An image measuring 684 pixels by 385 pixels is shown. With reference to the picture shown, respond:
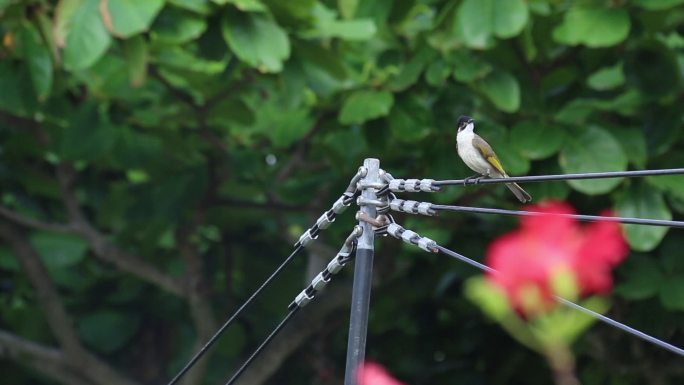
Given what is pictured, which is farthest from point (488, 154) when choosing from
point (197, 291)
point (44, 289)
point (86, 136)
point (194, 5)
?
point (44, 289)

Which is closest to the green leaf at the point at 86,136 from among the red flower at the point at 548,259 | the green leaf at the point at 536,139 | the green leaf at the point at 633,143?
the green leaf at the point at 536,139

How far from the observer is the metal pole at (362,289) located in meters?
4.25

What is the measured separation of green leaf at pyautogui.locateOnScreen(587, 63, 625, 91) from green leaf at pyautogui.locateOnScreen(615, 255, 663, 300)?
3.74 feet

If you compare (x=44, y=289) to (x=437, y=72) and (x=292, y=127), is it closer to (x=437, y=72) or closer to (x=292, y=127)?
(x=292, y=127)

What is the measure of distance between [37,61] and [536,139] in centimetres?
283

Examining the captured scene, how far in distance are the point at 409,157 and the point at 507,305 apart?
23.6 ft

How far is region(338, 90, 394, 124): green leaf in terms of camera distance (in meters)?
7.75

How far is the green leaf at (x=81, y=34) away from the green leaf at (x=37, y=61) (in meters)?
0.49

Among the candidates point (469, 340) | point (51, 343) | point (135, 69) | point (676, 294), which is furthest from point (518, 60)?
point (51, 343)

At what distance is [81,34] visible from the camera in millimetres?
6531

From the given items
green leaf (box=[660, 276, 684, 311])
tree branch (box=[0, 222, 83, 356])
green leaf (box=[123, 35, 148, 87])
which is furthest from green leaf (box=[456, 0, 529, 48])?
tree branch (box=[0, 222, 83, 356])

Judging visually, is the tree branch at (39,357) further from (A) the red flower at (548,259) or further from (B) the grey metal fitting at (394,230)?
(A) the red flower at (548,259)

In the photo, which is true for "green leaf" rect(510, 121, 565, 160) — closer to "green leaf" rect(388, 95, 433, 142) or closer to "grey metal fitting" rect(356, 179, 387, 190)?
"green leaf" rect(388, 95, 433, 142)

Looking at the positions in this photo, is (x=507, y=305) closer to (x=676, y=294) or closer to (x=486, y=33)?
(x=486, y=33)
